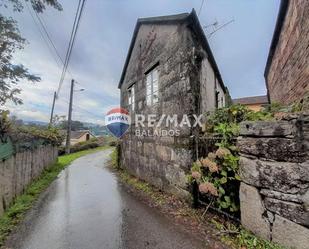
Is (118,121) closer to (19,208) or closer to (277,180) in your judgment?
Answer: (19,208)

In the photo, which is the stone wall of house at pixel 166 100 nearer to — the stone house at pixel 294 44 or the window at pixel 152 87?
the window at pixel 152 87

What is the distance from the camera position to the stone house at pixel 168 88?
5.50m

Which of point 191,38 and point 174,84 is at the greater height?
point 191,38

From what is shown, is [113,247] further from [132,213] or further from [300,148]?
[300,148]

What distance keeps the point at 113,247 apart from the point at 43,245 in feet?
3.85

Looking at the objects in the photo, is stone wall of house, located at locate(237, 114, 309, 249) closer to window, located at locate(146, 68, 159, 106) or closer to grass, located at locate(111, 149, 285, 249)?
grass, located at locate(111, 149, 285, 249)

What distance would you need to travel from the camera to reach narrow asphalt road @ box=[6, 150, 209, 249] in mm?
3457

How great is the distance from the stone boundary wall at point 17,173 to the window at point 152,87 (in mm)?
4518

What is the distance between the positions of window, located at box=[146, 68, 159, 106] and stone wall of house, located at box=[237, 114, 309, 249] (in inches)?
166

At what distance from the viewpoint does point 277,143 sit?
298cm

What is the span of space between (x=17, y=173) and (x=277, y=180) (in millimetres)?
6492

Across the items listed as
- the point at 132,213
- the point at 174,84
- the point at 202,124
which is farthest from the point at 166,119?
the point at 132,213

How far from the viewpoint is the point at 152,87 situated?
7652 mm

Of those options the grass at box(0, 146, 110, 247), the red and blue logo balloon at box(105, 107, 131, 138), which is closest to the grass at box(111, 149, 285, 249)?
the grass at box(0, 146, 110, 247)
